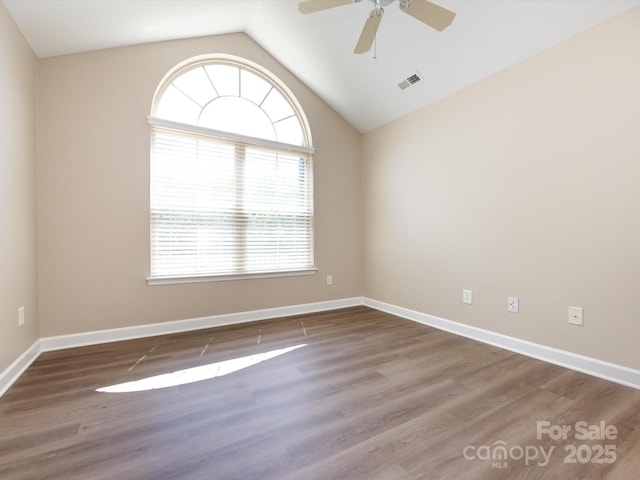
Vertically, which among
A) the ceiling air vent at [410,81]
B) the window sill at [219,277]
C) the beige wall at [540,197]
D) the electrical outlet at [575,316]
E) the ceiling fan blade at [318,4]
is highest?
the ceiling air vent at [410,81]

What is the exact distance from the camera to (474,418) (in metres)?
1.42

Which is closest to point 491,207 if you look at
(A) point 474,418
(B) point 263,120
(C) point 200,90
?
(A) point 474,418

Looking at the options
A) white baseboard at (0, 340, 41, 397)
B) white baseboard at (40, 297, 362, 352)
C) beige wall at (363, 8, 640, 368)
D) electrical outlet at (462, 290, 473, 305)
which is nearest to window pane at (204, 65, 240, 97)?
beige wall at (363, 8, 640, 368)

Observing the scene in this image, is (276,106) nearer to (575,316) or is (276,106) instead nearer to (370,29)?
(370,29)

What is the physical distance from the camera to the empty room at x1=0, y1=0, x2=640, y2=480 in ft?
4.33

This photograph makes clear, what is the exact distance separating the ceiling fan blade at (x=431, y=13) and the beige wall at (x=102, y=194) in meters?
2.14

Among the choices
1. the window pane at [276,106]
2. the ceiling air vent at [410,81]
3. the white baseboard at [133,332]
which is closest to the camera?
the white baseboard at [133,332]

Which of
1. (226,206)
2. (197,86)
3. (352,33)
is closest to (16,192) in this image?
(226,206)

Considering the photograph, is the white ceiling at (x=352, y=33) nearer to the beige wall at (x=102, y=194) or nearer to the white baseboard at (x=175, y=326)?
the beige wall at (x=102, y=194)

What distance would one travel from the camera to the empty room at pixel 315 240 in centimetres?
132

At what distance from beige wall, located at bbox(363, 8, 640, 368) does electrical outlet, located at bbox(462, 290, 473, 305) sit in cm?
5

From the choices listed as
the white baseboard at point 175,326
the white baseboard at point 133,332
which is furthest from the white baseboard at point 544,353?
the white baseboard at point 133,332

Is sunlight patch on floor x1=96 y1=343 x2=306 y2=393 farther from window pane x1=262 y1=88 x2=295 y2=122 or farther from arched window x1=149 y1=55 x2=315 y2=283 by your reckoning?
window pane x1=262 y1=88 x2=295 y2=122

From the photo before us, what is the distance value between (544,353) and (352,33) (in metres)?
3.14
